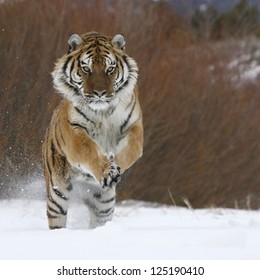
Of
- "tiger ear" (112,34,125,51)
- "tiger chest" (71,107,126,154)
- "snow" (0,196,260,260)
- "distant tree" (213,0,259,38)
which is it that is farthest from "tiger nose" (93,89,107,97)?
"distant tree" (213,0,259,38)

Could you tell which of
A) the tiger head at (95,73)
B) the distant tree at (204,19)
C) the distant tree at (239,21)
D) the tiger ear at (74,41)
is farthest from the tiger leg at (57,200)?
the distant tree at (239,21)

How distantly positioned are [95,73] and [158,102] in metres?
12.5

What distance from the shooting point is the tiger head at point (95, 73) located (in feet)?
23.6

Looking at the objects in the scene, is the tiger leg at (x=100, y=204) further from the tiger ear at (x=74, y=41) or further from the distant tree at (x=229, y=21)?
the distant tree at (x=229, y=21)

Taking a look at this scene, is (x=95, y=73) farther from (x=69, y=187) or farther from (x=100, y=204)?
(x=100, y=204)

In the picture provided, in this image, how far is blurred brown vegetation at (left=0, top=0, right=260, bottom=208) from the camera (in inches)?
612

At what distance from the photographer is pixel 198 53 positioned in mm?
23641

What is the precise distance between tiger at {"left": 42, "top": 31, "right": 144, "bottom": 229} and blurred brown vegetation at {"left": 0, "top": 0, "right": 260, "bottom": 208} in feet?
20.2

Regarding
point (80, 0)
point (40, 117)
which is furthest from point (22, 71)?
point (80, 0)

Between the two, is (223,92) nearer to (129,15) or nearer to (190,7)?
(129,15)

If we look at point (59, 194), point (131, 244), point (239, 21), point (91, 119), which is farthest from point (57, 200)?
point (239, 21)

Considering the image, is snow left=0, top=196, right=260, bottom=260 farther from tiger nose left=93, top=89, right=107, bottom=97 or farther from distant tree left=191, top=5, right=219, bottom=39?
distant tree left=191, top=5, right=219, bottom=39

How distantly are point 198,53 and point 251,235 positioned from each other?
1872 centimetres

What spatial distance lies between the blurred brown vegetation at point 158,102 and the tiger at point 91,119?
614 cm
